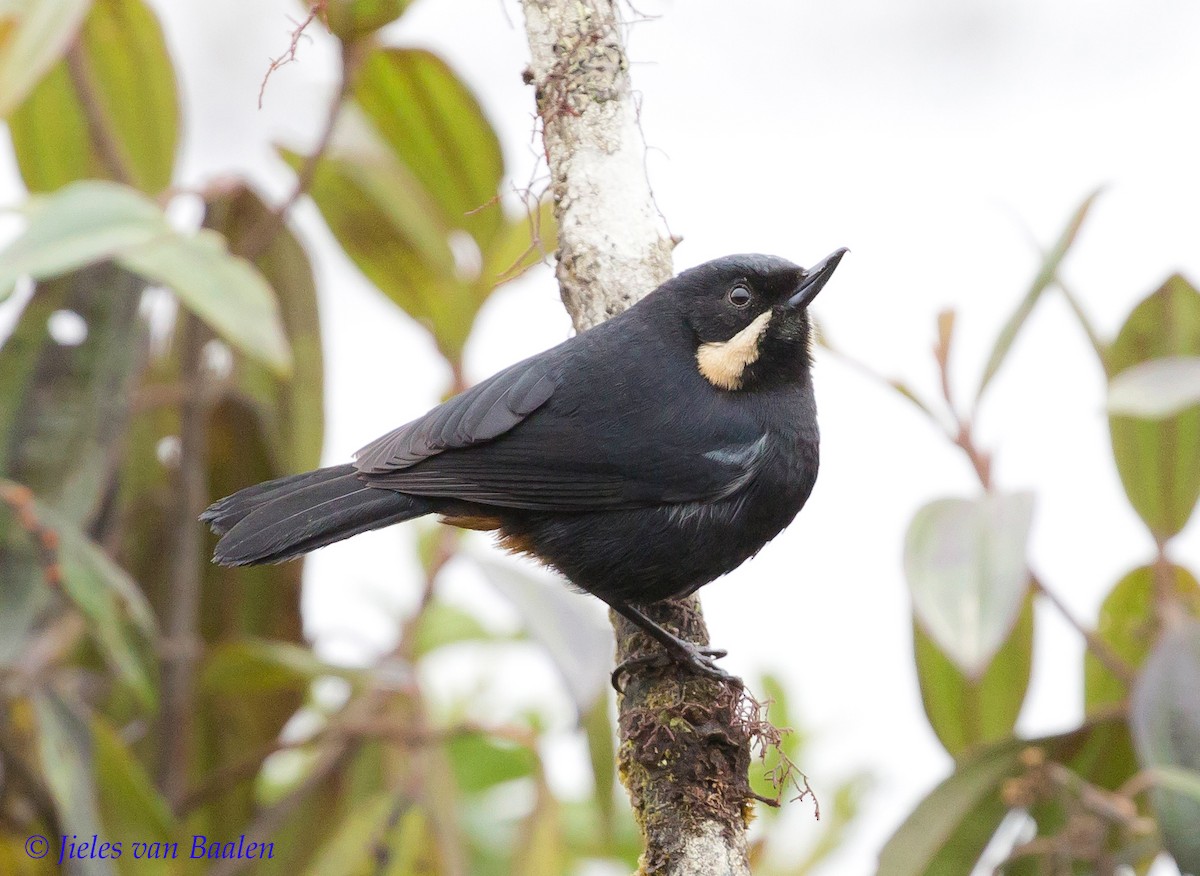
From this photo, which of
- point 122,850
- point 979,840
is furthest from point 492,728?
point 979,840

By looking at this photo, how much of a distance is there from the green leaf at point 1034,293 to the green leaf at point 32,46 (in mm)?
2052

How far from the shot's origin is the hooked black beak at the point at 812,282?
2826 mm

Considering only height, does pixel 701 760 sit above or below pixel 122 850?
below

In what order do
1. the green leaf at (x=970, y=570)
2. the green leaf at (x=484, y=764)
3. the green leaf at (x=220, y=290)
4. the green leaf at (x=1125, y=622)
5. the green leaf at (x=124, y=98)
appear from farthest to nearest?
1. the green leaf at (x=484, y=764)
2. the green leaf at (x=124, y=98)
3. the green leaf at (x=1125, y=622)
4. the green leaf at (x=220, y=290)
5. the green leaf at (x=970, y=570)

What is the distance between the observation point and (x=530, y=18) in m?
2.73

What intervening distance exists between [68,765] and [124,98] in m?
1.68

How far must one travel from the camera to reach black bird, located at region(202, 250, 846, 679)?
105 inches

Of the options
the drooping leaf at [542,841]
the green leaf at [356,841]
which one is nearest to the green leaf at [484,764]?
the green leaf at [356,841]

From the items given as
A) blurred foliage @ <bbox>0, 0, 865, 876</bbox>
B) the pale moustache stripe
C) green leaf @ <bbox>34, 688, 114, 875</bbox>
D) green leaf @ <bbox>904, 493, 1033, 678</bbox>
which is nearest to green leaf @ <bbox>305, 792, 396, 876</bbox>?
blurred foliage @ <bbox>0, 0, 865, 876</bbox>

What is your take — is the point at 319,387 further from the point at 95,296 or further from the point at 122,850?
the point at 122,850

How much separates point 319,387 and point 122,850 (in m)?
1.22

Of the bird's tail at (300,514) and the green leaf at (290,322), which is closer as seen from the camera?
the bird's tail at (300,514)

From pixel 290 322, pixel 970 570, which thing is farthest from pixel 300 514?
pixel 970 570

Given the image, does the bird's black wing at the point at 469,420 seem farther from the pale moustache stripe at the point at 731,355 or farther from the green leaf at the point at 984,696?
the green leaf at the point at 984,696
